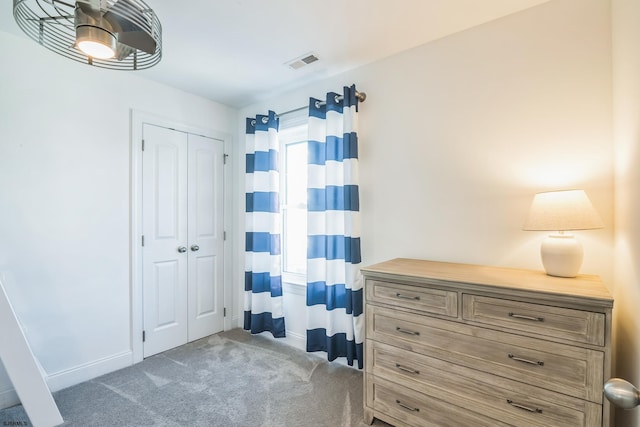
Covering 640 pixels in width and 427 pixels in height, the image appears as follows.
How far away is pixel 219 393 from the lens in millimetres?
2146

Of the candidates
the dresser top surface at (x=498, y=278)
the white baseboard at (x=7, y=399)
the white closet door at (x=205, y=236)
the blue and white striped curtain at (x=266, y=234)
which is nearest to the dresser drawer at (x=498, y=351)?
the dresser top surface at (x=498, y=278)

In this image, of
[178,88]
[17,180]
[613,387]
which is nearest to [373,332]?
[613,387]

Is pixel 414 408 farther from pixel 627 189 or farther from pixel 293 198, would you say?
pixel 293 198

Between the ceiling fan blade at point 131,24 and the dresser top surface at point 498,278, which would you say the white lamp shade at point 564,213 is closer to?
the dresser top surface at point 498,278

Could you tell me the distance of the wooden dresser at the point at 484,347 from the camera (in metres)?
1.22

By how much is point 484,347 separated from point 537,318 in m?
0.28

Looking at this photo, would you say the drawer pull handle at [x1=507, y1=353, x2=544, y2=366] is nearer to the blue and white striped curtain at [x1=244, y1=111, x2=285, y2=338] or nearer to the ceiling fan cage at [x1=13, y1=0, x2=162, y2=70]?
the blue and white striped curtain at [x1=244, y1=111, x2=285, y2=338]

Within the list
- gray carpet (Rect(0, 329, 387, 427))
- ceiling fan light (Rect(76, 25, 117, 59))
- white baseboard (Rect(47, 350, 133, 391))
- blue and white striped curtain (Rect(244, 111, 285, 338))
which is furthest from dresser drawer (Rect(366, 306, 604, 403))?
white baseboard (Rect(47, 350, 133, 391))

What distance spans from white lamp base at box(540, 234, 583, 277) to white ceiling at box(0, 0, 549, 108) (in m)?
1.41

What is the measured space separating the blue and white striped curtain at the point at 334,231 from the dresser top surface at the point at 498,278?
1.65 feet

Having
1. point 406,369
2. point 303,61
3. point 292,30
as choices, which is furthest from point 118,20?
point 406,369

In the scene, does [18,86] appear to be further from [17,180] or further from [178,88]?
[178,88]

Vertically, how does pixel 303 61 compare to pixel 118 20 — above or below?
above

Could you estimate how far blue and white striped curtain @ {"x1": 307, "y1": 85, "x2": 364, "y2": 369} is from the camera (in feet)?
7.64
